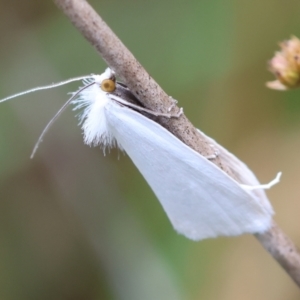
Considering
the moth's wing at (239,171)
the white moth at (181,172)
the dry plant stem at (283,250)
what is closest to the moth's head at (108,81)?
the white moth at (181,172)

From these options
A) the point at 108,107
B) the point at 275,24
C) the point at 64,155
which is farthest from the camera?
the point at 64,155

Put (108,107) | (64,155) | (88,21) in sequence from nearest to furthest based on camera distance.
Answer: (88,21) < (108,107) < (64,155)

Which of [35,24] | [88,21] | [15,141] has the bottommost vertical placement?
[88,21]

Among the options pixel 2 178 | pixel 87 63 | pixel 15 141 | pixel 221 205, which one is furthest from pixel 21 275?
pixel 221 205

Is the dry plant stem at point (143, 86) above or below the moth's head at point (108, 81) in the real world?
below

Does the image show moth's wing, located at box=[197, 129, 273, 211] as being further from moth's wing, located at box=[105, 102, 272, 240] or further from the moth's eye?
the moth's eye

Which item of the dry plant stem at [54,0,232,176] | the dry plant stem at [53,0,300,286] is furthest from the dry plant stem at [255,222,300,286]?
the dry plant stem at [54,0,232,176]

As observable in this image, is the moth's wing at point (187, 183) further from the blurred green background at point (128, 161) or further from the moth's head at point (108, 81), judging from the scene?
the blurred green background at point (128, 161)

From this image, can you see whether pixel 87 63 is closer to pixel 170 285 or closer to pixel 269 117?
pixel 269 117
